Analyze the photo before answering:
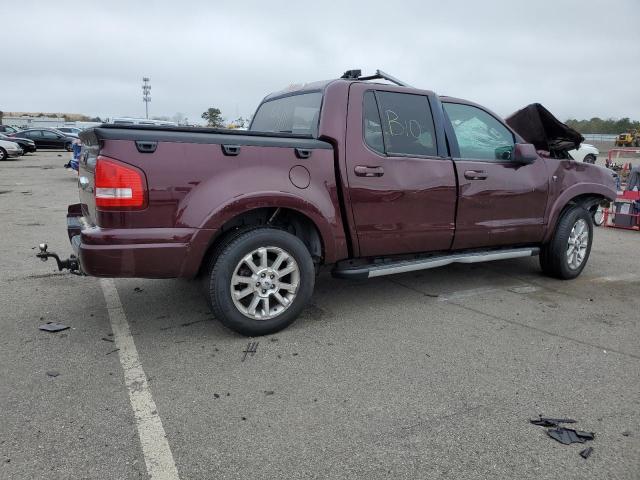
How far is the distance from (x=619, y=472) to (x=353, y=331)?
203cm

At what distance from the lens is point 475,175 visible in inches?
185

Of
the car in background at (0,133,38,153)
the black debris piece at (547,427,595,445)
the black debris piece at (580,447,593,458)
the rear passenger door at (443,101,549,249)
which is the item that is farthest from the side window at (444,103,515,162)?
the car in background at (0,133,38,153)

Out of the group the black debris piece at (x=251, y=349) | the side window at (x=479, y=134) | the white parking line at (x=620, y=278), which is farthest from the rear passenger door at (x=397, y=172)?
the white parking line at (x=620, y=278)

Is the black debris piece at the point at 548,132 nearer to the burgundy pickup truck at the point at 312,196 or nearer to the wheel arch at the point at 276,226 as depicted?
the burgundy pickup truck at the point at 312,196

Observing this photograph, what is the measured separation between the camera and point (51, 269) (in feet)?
18.4

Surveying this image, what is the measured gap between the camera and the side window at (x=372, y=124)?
13.8ft

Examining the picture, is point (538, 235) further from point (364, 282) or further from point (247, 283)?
point (247, 283)

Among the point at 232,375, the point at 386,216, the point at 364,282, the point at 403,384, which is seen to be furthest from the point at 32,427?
the point at 364,282

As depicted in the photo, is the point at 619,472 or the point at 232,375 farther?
the point at 232,375

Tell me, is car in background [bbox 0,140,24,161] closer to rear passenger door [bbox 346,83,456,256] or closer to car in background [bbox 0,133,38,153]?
car in background [bbox 0,133,38,153]

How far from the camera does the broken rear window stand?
14.1ft

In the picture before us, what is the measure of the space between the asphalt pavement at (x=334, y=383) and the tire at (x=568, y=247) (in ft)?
1.43

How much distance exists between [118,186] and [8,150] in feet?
87.6

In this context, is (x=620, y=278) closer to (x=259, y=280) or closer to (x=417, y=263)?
(x=417, y=263)
